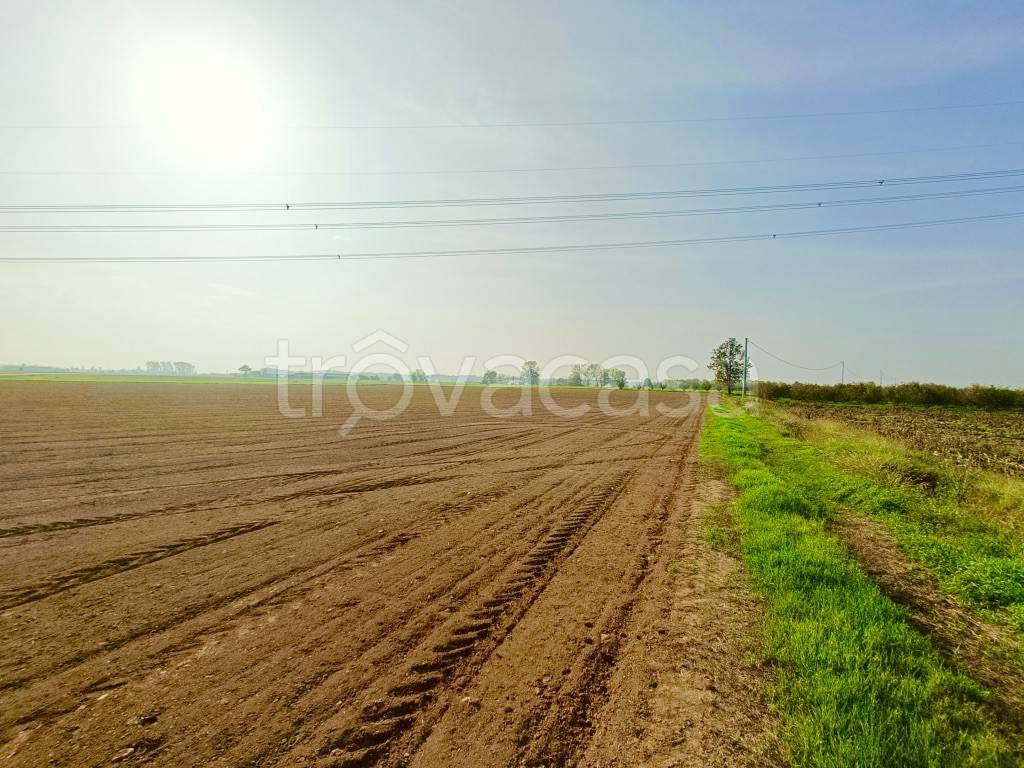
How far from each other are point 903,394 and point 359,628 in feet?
237

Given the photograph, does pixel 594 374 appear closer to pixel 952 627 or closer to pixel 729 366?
pixel 729 366

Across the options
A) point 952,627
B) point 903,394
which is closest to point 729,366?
point 903,394

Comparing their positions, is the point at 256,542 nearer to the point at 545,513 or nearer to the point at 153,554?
the point at 153,554

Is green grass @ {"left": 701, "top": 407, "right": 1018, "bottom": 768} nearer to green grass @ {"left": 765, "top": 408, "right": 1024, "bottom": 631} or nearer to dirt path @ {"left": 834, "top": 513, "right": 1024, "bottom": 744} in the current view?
dirt path @ {"left": 834, "top": 513, "right": 1024, "bottom": 744}

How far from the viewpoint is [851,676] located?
131 inches

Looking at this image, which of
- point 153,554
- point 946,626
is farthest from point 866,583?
point 153,554

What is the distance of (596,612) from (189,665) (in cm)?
380

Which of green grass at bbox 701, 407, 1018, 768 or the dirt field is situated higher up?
green grass at bbox 701, 407, 1018, 768

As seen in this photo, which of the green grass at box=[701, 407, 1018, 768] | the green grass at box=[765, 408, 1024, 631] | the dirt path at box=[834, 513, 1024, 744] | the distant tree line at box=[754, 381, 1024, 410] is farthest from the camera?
the distant tree line at box=[754, 381, 1024, 410]

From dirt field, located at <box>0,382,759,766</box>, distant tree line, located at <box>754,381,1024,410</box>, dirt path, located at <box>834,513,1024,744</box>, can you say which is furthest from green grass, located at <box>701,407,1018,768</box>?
distant tree line, located at <box>754,381,1024,410</box>

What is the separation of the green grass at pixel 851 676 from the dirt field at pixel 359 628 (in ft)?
1.23

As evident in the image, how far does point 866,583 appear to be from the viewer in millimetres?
5188

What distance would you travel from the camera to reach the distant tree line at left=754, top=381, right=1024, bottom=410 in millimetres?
46281

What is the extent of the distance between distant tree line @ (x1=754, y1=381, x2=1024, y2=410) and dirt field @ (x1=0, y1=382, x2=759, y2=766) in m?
60.6
